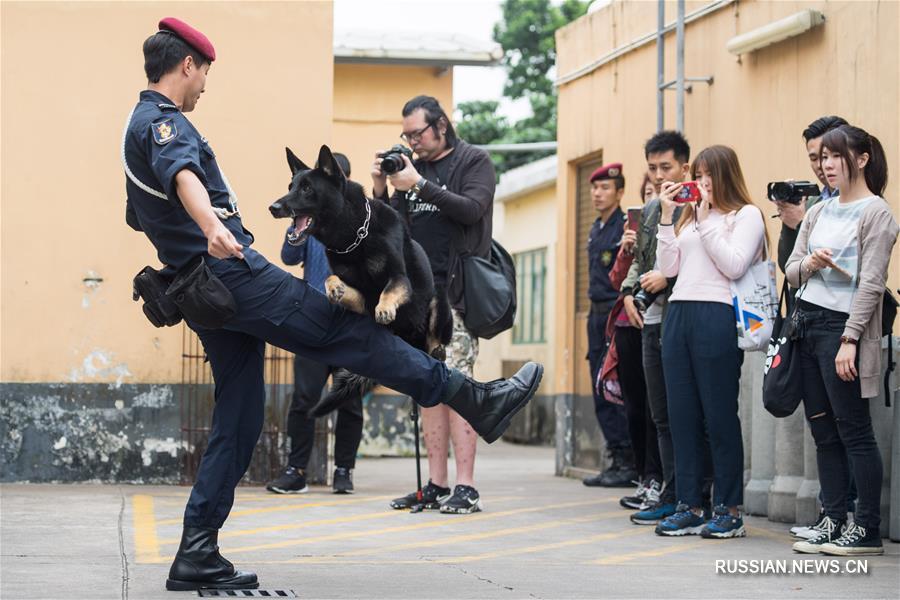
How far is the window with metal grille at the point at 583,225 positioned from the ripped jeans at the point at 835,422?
5.23 meters

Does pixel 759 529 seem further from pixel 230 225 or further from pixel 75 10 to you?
pixel 75 10

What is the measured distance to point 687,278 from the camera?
7035 millimetres

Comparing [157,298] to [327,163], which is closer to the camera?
[157,298]

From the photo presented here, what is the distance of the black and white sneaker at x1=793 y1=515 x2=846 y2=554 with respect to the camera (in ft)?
→ 20.6

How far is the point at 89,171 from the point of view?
9.28 metres

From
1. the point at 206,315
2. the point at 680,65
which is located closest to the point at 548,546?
the point at 206,315

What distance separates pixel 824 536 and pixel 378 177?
2.98 meters

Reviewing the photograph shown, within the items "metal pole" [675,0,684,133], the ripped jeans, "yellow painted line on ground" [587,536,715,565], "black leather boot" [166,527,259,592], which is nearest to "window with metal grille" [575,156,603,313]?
"metal pole" [675,0,684,133]

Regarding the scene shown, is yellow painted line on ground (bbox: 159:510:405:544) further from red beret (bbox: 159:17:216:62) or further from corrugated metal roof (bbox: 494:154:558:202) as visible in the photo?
corrugated metal roof (bbox: 494:154:558:202)

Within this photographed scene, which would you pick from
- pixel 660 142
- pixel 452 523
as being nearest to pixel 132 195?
pixel 452 523

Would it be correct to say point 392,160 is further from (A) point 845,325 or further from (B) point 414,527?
(A) point 845,325

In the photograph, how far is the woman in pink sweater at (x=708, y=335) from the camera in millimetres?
6879

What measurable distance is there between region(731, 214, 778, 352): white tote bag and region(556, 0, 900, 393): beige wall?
41.0 inches

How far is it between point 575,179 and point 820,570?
21.9ft
